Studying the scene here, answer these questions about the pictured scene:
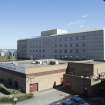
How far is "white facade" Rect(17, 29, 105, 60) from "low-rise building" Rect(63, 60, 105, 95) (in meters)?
37.7

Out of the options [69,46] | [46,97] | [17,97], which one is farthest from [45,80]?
[69,46]

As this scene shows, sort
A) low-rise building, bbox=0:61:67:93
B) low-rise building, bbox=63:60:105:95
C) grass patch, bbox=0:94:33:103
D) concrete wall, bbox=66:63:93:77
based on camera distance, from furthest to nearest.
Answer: concrete wall, bbox=66:63:93:77 → low-rise building, bbox=0:61:67:93 → low-rise building, bbox=63:60:105:95 → grass patch, bbox=0:94:33:103

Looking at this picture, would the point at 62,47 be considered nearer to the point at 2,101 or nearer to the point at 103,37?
the point at 103,37

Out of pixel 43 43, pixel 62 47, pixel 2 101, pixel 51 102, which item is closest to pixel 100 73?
pixel 51 102

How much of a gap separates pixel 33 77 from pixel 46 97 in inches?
201

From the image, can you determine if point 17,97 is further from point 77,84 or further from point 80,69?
point 80,69

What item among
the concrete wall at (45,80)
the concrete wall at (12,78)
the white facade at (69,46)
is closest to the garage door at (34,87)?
the concrete wall at (45,80)

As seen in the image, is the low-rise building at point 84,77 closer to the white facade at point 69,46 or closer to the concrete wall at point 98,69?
the concrete wall at point 98,69

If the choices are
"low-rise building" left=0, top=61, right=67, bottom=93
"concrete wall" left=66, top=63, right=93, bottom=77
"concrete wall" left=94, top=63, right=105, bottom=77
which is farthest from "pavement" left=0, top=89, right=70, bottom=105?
"concrete wall" left=94, top=63, right=105, bottom=77

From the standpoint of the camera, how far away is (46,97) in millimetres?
33719

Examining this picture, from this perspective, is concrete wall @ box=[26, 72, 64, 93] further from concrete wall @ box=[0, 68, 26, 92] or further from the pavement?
the pavement

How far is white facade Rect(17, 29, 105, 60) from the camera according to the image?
78625mm

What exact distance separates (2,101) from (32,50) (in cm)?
8090

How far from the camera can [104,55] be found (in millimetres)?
77125
